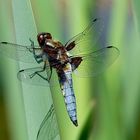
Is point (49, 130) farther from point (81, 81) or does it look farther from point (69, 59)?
point (69, 59)

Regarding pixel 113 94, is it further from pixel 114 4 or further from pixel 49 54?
pixel 49 54

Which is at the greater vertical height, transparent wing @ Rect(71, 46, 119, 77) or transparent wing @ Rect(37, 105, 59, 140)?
transparent wing @ Rect(71, 46, 119, 77)

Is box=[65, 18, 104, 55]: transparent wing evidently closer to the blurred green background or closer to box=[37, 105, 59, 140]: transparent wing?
the blurred green background

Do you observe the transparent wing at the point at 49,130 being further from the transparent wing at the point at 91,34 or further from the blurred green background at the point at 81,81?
the transparent wing at the point at 91,34

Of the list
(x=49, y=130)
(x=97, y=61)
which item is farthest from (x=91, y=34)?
(x=49, y=130)

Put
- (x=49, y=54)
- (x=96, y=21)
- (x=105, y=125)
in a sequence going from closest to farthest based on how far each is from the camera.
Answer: (x=105, y=125) < (x=96, y=21) < (x=49, y=54)

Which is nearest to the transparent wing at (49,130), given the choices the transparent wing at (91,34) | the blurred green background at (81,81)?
the blurred green background at (81,81)

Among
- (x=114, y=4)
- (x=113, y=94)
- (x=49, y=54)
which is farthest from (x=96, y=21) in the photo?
(x=49, y=54)

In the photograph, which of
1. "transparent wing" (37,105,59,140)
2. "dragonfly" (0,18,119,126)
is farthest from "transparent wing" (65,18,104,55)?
"transparent wing" (37,105,59,140)
